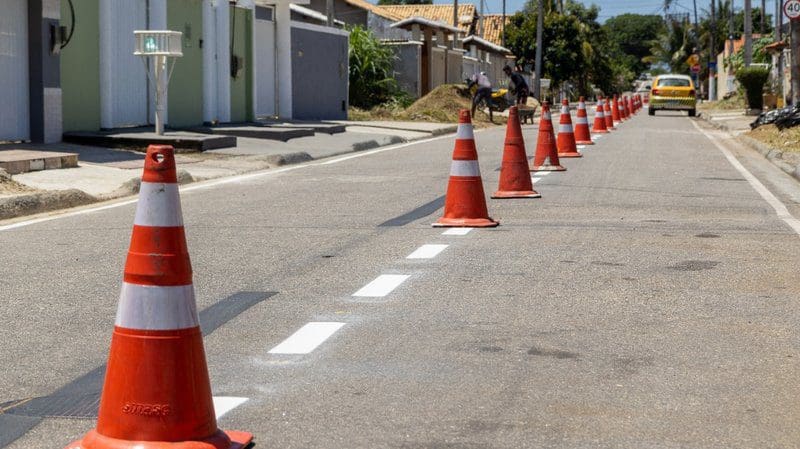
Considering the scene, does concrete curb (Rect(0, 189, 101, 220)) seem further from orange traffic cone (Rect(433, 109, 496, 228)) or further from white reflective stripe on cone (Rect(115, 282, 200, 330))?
white reflective stripe on cone (Rect(115, 282, 200, 330))

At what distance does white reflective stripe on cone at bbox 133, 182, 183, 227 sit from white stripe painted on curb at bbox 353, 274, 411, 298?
3069mm

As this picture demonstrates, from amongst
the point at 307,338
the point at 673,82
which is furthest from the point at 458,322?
the point at 673,82

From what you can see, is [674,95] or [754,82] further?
[674,95]

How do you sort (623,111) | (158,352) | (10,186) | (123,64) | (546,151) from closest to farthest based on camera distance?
(158,352) < (10,186) < (546,151) < (123,64) < (623,111)

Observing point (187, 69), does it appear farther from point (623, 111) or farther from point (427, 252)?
point (623, 111)

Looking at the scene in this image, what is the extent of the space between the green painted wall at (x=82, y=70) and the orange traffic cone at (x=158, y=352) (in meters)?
15.9

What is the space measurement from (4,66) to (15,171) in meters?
3.59

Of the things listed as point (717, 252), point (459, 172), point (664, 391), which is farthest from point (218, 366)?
point (459, 172)

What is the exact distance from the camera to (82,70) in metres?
20.2

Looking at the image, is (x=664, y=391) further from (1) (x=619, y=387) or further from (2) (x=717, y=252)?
(2) (x=717, y=252)

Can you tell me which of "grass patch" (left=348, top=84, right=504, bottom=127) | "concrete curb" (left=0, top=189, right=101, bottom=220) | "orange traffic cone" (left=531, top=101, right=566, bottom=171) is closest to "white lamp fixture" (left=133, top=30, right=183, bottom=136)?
"orange traffic cone" (left=531, top=101, right=566, bottom=171)

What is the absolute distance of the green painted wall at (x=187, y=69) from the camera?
2375cm

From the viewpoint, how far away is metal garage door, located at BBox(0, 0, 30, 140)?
17719 millimetres

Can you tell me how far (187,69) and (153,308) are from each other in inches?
815
